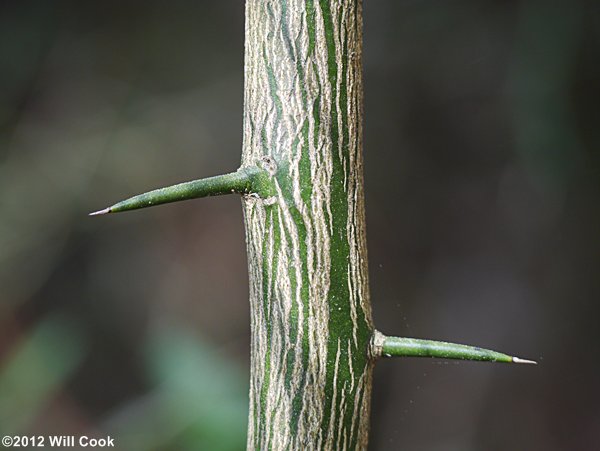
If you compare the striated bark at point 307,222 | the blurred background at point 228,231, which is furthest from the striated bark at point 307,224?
the blurred background at point 228,231

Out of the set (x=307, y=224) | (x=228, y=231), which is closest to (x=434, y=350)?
(x=307, y=224)

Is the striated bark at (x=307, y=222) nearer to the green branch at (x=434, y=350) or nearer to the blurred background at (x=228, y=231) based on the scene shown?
the green branch at (x=434, y=350)

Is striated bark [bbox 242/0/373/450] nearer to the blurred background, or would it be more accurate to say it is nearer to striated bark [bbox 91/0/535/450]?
striated bark [bbox 91/0/535/450]

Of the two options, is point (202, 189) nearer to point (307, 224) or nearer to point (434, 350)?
point (307, 224)

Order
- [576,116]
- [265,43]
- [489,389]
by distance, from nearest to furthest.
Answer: [265,43]
[576,116]
[489,389]

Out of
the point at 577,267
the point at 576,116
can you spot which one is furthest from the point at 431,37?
the point at 577,267

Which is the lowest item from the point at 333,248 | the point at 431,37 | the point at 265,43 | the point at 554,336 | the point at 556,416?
the point at 556,416

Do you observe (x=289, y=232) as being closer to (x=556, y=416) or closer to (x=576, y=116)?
(x=576, y=116)
